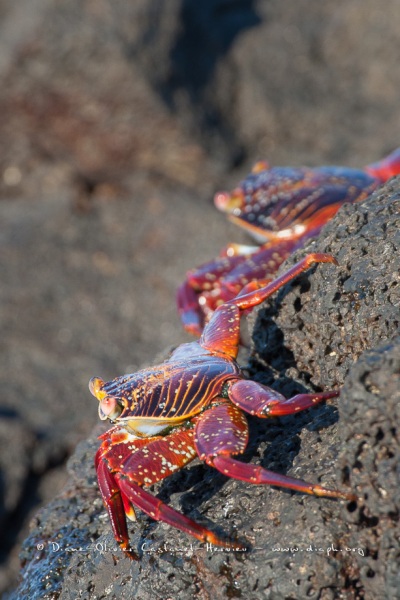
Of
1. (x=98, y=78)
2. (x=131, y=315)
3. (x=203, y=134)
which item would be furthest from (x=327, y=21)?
(x=131, y=315)

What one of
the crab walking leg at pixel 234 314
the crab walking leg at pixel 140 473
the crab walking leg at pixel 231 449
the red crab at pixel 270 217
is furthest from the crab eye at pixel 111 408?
the red crab at pixel 270 217

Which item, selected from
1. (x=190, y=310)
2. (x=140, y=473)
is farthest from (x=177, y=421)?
(x=190, y=310)

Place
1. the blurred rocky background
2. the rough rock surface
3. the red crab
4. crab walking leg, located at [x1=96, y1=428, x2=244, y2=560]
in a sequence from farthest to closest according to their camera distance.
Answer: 1. the blurred rocky background
2. the red crab
3. crab walking leg, located at [x1=96, y1=428, x2=244, y2=560]
4. the rough rock surface

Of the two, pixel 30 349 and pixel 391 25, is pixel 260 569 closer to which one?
pixel 30 349

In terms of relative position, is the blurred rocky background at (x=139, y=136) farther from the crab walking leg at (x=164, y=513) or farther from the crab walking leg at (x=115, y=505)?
the crab walking leg at (x=164, y=513)

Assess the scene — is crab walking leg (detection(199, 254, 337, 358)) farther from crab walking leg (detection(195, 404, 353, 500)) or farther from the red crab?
the red crab

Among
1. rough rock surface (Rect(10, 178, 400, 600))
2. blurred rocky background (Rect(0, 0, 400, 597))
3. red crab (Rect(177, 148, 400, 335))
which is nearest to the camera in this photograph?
rough rock surface (Rect(10, 178, 400, 600))

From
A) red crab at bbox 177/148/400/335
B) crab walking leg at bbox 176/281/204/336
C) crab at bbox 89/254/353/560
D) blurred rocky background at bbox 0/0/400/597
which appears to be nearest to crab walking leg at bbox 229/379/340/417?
crab at bbox 89/254/353/560
